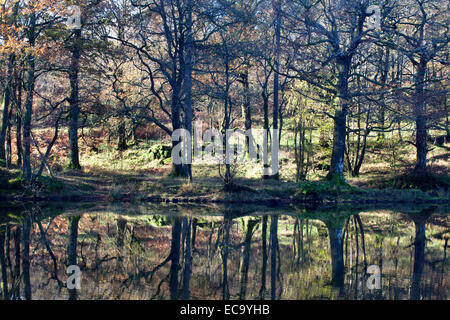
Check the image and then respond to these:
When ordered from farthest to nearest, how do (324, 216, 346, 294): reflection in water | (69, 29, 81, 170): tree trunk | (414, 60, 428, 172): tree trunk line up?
(69, 29, 81, 170): tree trunk
(414, 60, 428, 172): tree trunk
(324, 216, 346, 294): reflection in water

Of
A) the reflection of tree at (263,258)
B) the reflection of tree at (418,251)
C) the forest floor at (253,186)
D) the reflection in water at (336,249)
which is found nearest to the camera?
the reflection of tree at (263,258)

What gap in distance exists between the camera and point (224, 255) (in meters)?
9.56

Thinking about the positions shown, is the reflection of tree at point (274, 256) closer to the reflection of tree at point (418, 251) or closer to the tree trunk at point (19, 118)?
the reflection of tree at point (418, 251)

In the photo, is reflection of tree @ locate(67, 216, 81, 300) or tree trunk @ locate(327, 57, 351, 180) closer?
reflection of tree @ locate(67, 216, 81, 300)

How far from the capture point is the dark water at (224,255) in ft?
22.7

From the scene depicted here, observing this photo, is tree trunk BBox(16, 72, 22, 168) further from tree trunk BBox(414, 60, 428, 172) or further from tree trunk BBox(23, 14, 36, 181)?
tree trunk BBox(414, 60, 428, 172)

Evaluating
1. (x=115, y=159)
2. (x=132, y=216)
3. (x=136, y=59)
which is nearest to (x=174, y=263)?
(x=132, y=216)

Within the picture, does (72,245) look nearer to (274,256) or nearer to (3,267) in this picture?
(3,267)

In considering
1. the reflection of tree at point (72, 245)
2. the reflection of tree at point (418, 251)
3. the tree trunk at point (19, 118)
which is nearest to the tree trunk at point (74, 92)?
the tree trunk at point (19, 118)

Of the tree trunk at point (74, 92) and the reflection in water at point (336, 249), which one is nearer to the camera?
the reflection in water at point (336, 249)

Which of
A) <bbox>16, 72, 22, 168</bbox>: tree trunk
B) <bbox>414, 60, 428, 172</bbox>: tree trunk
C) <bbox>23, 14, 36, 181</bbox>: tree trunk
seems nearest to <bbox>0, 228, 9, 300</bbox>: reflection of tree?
<bbox>23, 14, 36, 181</bbox>: tree trunk

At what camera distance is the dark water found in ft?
22.7

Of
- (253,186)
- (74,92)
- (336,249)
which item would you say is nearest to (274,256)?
(336,249)
